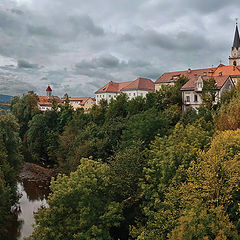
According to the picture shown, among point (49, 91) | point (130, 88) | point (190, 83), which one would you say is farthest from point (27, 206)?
point (49, 91)

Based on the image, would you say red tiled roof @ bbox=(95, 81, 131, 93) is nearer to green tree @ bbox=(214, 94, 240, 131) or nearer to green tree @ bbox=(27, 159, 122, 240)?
green tree @ bbox=(214, 94, 240, 131)

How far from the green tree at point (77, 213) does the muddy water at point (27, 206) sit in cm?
828

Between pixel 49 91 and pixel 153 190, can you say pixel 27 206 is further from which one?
pixel 49 91

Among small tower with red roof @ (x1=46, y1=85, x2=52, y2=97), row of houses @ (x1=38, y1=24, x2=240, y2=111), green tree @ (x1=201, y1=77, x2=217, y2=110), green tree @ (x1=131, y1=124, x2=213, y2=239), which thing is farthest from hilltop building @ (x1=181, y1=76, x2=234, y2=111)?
small tower with red roof @ (x1=46, y1=85, x2=52, y2=97)

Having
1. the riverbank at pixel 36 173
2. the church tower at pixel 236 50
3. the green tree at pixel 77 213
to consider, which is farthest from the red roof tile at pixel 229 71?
the green tree at pixel 77 213

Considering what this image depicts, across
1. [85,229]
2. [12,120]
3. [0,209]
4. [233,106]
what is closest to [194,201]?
[85,229]

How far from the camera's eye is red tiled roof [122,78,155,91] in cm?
6515

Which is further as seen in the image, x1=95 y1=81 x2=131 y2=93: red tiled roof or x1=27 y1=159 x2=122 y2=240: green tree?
x1=95 y1=81 x2=131 y2=93: red tiled roof

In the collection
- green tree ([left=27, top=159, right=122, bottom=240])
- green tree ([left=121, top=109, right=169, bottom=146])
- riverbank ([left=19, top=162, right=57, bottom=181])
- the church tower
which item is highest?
the church tower

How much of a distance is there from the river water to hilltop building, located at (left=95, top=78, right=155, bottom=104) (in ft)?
98.5

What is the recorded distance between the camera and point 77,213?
16031 millimetres

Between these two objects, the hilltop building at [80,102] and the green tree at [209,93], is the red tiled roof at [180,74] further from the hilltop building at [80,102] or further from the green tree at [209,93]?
the hilltop building at [80,102]

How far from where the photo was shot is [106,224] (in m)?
15.9

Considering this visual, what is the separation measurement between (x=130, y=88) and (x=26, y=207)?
143 feet
